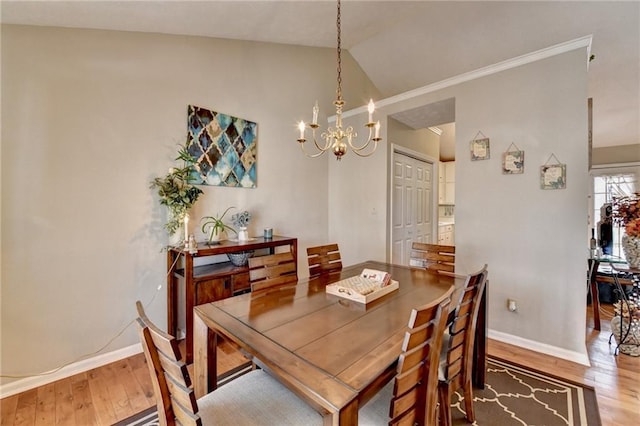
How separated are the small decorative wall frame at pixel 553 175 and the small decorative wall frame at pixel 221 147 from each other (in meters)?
2.83

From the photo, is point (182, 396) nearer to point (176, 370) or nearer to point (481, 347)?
point (176, 370)

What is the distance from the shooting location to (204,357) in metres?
1.38

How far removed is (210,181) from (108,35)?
4.47ft

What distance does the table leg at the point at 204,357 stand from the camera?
4.51 ft

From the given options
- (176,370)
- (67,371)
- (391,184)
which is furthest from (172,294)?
(391,184)

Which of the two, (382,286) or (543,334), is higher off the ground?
(382,286)

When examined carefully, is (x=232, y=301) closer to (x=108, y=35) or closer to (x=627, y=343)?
(x=108, y=35)

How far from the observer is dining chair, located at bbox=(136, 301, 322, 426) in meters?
0.81

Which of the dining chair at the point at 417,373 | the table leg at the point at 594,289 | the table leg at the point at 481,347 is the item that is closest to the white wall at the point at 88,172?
the dining chair at the point at 417,373

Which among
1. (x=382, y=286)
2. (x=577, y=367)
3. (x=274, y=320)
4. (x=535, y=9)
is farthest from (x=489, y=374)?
(x=535, y=9)

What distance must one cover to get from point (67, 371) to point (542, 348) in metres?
3.86

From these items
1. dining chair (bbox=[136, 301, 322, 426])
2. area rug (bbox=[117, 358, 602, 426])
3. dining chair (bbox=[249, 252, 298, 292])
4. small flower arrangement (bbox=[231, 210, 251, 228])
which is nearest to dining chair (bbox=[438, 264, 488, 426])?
area rug (bbox=[117, 358, 602, 426])

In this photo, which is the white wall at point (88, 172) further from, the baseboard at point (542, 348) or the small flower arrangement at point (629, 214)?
the small flower arrangement at point (629, 214)

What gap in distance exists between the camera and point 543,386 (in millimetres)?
1971
